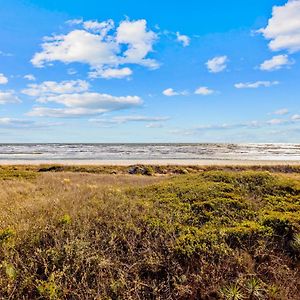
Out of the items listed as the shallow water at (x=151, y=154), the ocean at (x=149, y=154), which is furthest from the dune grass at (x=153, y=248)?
the shallow water at (x=151, y=154)

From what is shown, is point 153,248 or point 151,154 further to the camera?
point 151,154

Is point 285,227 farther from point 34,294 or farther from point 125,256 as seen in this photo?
point 34,294

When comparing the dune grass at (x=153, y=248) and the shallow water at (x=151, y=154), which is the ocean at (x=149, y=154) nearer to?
the shallow water at (x=151, y=154)

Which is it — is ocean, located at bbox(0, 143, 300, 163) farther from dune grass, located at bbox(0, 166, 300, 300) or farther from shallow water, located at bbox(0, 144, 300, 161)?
dune grass, located at bbox(0, 166, 300, 300)

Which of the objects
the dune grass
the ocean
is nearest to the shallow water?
the ocean

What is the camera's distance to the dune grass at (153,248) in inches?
221

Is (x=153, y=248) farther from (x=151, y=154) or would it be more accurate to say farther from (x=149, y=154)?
(x=151, y=154)

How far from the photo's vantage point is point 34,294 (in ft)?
18.2

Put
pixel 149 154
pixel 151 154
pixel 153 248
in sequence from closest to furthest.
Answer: pixel 153 248
pixel 149 154
pixel 151 154

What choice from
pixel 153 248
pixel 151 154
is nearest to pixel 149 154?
pixel 151 154

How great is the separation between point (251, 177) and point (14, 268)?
775 cm

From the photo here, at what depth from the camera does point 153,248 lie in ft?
21.7

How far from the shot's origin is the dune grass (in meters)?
5.62

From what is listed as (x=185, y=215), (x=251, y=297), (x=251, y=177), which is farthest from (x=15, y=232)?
(x=251, y=177)
